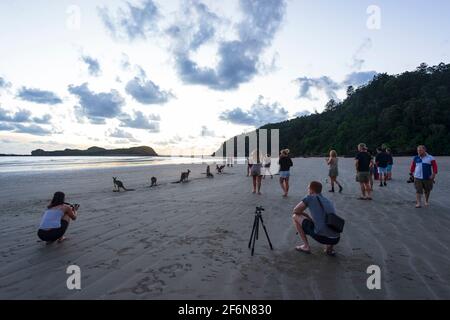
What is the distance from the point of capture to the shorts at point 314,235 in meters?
5.70

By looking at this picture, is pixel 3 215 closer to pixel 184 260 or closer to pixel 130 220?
pixel 130 220

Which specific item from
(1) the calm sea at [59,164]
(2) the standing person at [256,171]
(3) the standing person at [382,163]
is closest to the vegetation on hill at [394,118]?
(1) the calm sea at [59,164]

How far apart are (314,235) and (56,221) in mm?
4895

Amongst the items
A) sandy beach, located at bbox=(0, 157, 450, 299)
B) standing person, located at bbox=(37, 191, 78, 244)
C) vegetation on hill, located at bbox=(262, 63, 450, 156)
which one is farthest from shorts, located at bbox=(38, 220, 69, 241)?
vegetation on hill, located at bbox=(262, 63, 450, 156)

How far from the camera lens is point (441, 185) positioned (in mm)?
16031

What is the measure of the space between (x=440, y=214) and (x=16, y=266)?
10.1 meters

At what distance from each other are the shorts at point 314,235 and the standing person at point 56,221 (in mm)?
4631

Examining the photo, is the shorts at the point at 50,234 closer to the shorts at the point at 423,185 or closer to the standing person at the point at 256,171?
the standing person at the point at 256,171

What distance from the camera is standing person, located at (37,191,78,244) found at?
6.46m

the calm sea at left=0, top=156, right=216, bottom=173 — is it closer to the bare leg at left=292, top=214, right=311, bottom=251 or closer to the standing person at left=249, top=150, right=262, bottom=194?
the standing person at left=249, top=150, right=262, bottom=194

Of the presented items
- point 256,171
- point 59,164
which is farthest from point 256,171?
point 59,164

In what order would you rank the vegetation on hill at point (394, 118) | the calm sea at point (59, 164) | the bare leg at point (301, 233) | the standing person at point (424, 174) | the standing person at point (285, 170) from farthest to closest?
the vegetation on hill at point (394, 118), the calm sea at point (59, 164), the standing person at point (285, 170), the standing person at point (424, 174), the bare leg at point (301, 233)

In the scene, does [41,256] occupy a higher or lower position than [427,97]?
lower
